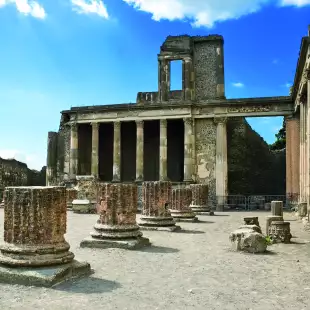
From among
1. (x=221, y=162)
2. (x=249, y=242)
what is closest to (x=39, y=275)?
(x=249, y=242)

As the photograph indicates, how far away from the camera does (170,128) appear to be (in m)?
26.9

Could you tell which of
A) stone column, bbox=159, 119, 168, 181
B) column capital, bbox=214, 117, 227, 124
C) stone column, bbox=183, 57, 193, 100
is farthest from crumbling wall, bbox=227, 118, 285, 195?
stone column, bbox=159, 119, 168, 181

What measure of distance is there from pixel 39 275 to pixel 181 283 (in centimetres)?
160

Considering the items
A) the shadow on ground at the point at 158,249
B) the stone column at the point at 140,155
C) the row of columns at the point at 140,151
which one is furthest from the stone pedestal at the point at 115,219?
the stone column at the point at 140,155

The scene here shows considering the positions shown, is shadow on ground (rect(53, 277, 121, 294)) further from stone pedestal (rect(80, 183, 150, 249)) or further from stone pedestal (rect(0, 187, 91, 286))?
stone pedestal (rect(80, 183, 150, 249))

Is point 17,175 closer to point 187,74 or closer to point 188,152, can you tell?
point 188,152

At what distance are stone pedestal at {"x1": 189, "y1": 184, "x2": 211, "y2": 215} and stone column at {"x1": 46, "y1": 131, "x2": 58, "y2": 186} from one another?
11.8m

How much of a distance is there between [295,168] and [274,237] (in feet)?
41.6

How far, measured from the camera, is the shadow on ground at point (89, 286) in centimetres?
448

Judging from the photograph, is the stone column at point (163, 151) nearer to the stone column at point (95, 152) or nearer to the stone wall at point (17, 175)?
the stone column at point (95, 152)

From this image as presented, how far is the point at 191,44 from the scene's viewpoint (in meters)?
25.7

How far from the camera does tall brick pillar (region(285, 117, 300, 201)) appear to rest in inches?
789

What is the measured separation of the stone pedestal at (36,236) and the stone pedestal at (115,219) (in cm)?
222

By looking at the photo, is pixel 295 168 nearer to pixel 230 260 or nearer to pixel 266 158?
pixel 266 158
